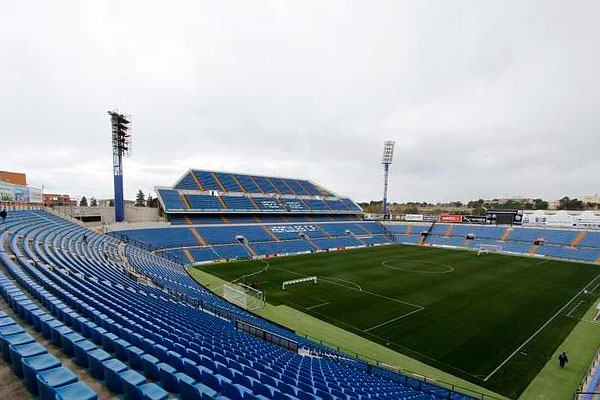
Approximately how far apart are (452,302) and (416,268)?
525 inches

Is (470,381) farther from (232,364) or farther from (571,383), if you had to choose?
(232,364)

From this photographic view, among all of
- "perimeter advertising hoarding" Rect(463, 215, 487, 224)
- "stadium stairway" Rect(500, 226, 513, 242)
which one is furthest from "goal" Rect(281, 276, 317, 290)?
"perimeter advertising hoarding" Rect(463, 215, 487, 224)

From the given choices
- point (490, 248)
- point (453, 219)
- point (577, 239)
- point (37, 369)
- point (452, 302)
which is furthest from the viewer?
point (453, 219)

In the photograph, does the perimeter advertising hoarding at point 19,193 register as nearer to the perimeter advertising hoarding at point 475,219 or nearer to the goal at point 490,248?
the goal at point 490,248

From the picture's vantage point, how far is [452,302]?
2520 centimetres

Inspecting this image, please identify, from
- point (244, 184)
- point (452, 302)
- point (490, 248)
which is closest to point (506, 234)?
point (490, 248)

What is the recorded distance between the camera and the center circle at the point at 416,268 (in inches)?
1448

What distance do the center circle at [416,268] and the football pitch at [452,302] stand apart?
13cm

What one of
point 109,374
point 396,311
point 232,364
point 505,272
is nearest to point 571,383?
point 396,311

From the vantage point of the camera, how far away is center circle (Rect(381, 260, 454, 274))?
3678 centimetres

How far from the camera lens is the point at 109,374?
4320mm

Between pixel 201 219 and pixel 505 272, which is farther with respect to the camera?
pixel 201 219

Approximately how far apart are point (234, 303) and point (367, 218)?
2243 inches

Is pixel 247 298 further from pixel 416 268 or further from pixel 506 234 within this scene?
pixel 506 234
